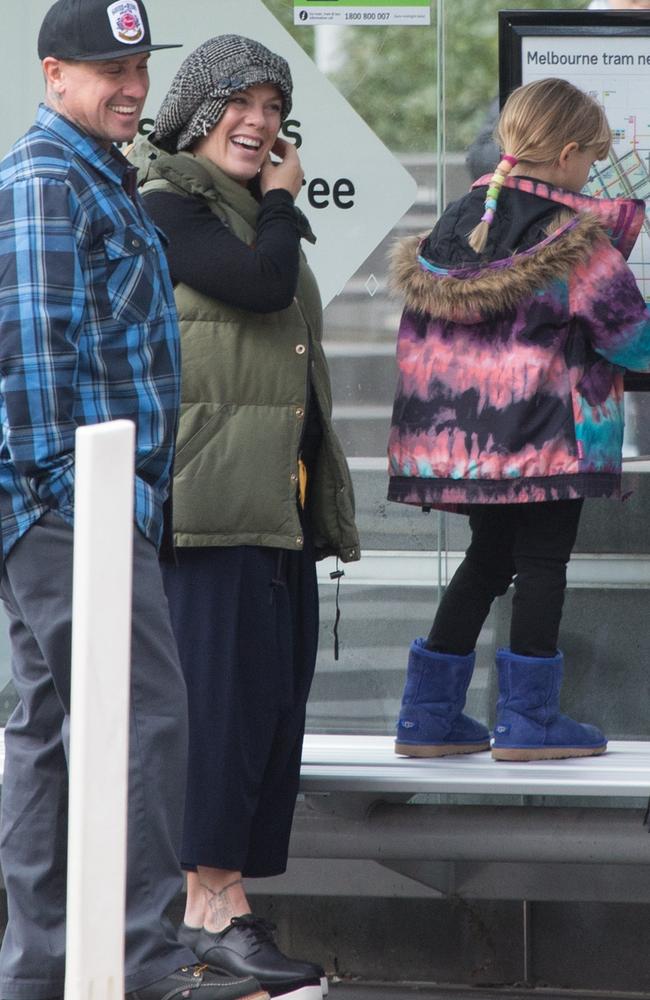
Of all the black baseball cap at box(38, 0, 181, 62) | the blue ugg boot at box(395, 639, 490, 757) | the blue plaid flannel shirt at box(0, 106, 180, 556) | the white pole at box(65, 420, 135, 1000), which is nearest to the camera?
the white pole at box(65, 420, 135, 1000)

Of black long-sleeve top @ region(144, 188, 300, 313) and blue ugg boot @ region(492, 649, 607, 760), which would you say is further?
blue ugg boot @ region(492, 649, 607, 760)

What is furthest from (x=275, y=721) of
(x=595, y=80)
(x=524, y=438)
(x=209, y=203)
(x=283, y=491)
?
(x=595, y=80)

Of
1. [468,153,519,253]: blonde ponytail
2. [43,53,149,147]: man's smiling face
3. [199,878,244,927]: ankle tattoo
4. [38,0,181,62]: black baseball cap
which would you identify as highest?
[38,0,181,62]: black baseball cap

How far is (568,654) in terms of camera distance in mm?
4566

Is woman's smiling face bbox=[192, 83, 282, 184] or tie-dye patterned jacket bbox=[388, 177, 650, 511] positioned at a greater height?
woman's smiling face bbox=[192, 83, 282, 184]

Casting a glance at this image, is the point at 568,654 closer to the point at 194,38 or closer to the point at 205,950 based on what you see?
the point at 205,950

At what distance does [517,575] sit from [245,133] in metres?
1.12

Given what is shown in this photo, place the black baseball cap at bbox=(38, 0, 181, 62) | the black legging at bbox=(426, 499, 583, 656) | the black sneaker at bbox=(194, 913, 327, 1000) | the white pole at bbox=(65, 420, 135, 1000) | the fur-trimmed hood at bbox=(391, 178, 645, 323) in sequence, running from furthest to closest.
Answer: the black legging at bbox=(426, 499, 583, 656)
the fur-trimmed hood at bbox=(391, 178, 645, 323)
the black sneaker at bbox=(194, 913, 327, 1000)
the black baseball cap at bbox=(38, 0, 181, 62)
the white pole at bbox=(65, 420, 135, 1000)

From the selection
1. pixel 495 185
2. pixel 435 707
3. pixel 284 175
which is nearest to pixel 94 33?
pixel 284 175

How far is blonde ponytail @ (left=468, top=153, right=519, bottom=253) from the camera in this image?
12.0 feet

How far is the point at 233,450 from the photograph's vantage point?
3.39 meters

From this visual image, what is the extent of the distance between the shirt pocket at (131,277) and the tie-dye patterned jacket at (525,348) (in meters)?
0.87

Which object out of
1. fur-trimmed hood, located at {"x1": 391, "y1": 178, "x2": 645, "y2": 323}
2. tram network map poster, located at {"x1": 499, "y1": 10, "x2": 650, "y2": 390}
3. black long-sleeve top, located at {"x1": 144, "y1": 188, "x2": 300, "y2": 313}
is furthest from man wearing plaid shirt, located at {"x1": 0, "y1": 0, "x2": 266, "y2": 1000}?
tram network map poster, located at {"x1": 499, "y1": 10, "x2": 650, "y2": 390}

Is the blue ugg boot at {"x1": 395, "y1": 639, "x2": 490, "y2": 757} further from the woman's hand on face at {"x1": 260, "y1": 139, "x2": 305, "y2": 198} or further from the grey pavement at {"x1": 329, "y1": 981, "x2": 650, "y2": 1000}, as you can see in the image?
the woman's hand on face at {"x1": 260, "y1": 139, "x2": 305, "y2": 198}
